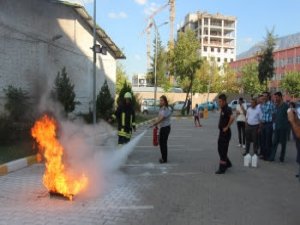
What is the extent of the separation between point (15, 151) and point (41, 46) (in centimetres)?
882

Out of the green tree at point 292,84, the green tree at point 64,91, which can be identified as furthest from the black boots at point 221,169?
the green tree at point 292,84

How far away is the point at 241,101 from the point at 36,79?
8.38 m

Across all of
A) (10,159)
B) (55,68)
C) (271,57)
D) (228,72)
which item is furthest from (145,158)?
(228,72)

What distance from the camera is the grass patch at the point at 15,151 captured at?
37.9 feet

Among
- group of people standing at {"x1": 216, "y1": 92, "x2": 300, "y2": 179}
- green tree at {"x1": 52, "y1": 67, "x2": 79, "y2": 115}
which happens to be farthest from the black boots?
green tree at {"x1": 52, "y1": 67, "x2": 79, "y2": 115}

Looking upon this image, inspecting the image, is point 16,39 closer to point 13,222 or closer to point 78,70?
point 78,70

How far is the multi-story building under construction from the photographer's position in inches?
5920

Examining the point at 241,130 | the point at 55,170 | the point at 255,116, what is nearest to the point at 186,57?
the point at 241,130

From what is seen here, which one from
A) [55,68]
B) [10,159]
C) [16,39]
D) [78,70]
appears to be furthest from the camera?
[78,70]

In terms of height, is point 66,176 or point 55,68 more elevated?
point 55,68

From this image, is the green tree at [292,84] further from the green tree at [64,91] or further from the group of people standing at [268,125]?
the group of people standing at [268,125]

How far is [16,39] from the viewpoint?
18.1 metres

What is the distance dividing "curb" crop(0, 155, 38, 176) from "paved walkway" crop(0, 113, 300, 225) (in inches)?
9.1

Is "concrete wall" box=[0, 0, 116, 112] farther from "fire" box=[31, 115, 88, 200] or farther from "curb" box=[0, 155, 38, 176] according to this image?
"fire" box=[31, 115, 88, 200]
